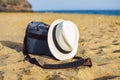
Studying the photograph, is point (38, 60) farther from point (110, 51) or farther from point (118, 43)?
point (118, 43)

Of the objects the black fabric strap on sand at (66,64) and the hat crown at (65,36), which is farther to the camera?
the hat crown at (65,36)

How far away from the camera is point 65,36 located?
14.4 ft

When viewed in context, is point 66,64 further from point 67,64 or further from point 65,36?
point 65,36

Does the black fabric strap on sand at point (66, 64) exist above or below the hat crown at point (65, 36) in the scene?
below

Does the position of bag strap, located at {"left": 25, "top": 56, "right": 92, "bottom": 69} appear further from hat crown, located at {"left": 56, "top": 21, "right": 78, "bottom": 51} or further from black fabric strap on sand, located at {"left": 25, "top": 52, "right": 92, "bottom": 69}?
hat crown, located at {"left": 56, "top": 21, "right": 78, "bottom": 51}

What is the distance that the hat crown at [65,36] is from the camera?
4395 millimetres

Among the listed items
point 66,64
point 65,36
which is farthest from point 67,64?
point 65,36

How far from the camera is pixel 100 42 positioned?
236 inches

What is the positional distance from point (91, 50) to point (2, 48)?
1.50m

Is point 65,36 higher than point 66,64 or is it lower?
higher

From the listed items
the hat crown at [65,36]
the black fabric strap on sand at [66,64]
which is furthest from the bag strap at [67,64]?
the hat crown at [65,36]

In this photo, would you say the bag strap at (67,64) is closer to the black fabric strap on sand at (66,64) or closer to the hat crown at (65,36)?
the black fabric strap on sand at (66,64)

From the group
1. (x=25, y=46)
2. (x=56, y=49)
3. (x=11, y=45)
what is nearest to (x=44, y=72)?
(x=56, y=49)

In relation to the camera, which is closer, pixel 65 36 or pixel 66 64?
pixel 66 64
